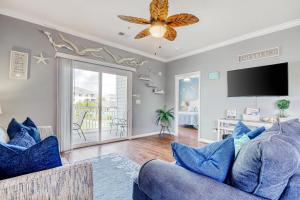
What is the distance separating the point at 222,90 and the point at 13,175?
4.39 m

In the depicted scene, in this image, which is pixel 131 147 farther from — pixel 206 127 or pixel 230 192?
pixel 230 192

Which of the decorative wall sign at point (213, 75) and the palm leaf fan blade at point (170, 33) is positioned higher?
the palm leaf fan blade at point (170, 33)

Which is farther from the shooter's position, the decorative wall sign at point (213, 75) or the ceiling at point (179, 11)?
the decorative wall sign at point (213, 75)

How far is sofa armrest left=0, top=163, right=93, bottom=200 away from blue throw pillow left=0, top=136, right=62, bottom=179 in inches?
2.3

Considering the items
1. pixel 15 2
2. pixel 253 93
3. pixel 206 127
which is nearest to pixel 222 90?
pixel 253 93

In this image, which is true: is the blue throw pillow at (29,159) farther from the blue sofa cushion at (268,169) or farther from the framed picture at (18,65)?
the framed picture at (18,65)

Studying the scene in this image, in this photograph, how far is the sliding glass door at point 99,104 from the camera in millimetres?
3871

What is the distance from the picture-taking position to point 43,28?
10.9 feet

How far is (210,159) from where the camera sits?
0.97m

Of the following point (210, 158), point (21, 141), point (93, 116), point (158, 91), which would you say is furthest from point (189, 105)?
point (21, 141)

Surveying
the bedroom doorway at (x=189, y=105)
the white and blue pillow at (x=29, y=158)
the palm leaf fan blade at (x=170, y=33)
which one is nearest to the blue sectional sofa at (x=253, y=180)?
the white and blue pillow at (x=29, y=158)

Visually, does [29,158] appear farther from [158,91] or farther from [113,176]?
[158,91]

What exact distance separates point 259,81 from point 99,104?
3890 millimetres

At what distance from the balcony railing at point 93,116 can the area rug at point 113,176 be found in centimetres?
124
